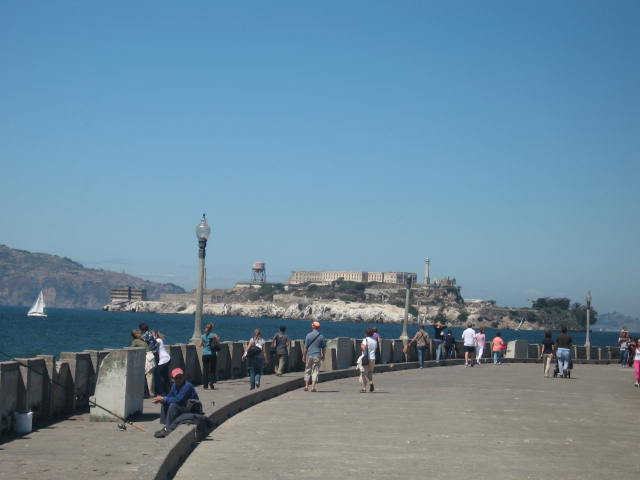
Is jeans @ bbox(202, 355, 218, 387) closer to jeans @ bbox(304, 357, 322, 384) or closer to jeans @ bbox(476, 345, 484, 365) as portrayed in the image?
jeans @ bbox(304, 357, 322, 384)

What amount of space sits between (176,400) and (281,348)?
1048 cm

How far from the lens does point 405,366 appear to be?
33.3 m

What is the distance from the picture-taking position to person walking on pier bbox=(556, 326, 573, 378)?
30.5 m

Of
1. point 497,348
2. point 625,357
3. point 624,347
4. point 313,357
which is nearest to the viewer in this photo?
point 313,357

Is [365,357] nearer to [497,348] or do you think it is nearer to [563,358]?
[563,358]

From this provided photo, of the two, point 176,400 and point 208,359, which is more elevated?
point 208,359

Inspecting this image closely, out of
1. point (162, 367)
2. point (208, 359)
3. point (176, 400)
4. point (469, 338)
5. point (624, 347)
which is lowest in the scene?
point (176, 400)

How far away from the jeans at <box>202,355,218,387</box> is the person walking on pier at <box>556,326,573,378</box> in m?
14.6

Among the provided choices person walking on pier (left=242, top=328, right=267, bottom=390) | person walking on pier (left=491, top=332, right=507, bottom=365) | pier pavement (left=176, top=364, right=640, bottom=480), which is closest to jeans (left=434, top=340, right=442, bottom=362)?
person walking on pier (left=491, top=332, right=507, bottom=365)

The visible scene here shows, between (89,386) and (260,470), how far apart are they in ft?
17.9

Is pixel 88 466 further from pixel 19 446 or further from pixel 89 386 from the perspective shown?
pixel 89 386

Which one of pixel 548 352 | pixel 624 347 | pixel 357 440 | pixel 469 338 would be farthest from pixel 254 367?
pixel 624 347

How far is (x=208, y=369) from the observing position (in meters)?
19.7

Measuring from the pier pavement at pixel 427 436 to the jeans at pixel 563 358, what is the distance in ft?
21.8
